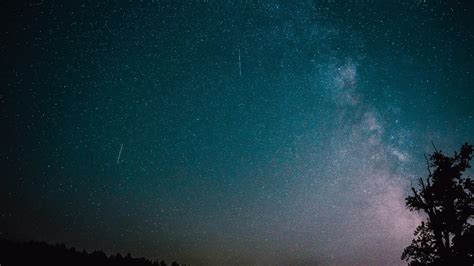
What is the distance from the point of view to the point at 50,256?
83.3 ft

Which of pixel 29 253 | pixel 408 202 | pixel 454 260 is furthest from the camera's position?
pixel 29 253

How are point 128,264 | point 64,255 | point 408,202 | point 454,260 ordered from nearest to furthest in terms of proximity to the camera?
point 454,260
point 408,202
point 64,255
point 128,264

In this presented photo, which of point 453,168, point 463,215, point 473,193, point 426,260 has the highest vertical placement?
point 453,168

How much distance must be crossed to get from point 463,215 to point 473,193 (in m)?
1.47

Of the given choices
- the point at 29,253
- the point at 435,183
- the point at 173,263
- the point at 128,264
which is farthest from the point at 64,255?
the point at 435,183

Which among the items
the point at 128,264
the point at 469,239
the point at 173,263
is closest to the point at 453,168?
the point at 469,239

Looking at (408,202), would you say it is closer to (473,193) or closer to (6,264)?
(473,193)

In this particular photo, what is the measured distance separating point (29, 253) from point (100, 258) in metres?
5.36

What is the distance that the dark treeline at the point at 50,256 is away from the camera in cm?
2364

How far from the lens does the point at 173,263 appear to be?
99.9ft

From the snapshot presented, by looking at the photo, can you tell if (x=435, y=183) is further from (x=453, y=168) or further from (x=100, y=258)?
(x=100, y=258)

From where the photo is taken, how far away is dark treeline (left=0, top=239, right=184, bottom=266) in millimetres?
23641

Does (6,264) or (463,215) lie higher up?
(463,215)

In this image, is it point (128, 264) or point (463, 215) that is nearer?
point (463, 215)
